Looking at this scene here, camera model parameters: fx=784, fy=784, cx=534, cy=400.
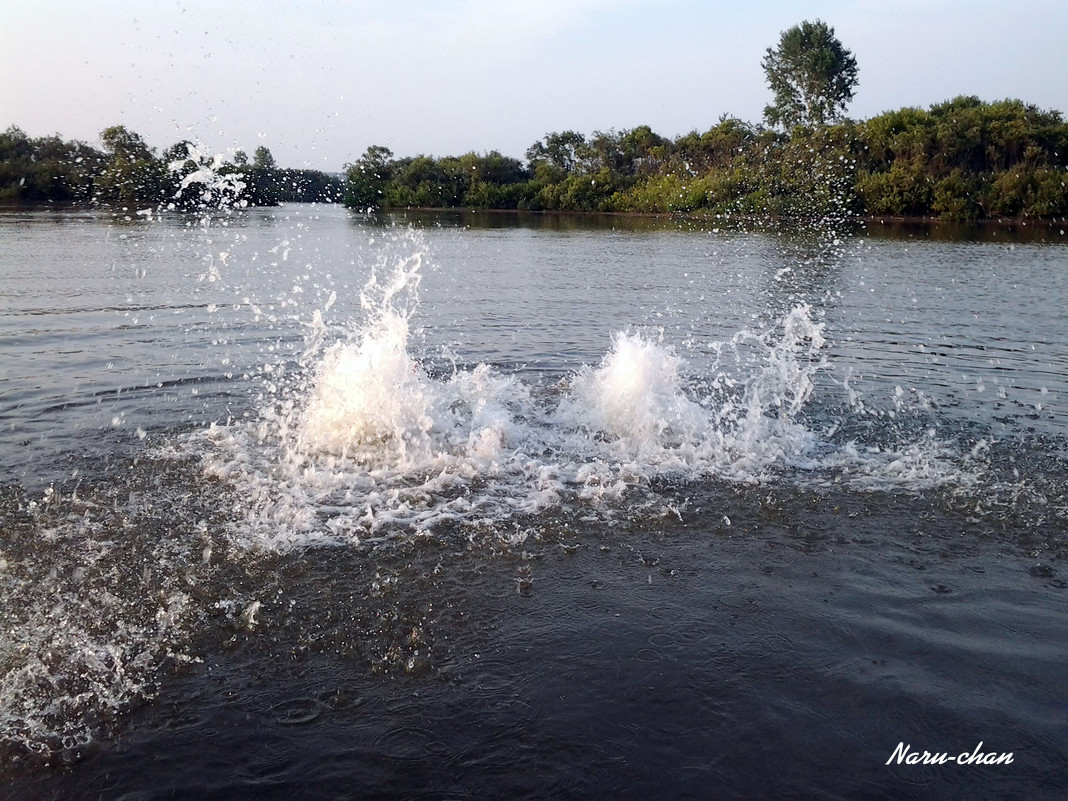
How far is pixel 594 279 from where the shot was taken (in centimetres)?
2723

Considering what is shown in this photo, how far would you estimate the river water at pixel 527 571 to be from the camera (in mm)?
4496

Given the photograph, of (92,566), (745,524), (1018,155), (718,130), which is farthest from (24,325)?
(718,130)

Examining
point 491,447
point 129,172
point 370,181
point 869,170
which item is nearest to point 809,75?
point 869,170

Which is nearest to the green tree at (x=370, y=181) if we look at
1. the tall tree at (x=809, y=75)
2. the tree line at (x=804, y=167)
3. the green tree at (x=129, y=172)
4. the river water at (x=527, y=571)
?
the tree line at (x=804, y=167)

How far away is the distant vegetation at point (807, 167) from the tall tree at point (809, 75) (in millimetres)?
114

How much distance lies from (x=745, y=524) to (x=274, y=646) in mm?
4323

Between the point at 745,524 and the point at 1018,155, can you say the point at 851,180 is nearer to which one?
the point at 1018,155

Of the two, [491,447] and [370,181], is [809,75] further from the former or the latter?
[491,447]

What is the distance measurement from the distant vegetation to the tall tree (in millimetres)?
114

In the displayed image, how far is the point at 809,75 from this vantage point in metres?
86.1

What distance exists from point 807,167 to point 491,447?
60.3 m

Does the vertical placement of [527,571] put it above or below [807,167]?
below

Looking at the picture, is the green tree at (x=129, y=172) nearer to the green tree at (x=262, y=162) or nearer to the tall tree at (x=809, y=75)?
the green tree at (x=262, y=162)

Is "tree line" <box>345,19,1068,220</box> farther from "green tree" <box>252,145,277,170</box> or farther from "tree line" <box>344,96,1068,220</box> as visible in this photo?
"green tree" <box>252,145,277,170</box>
